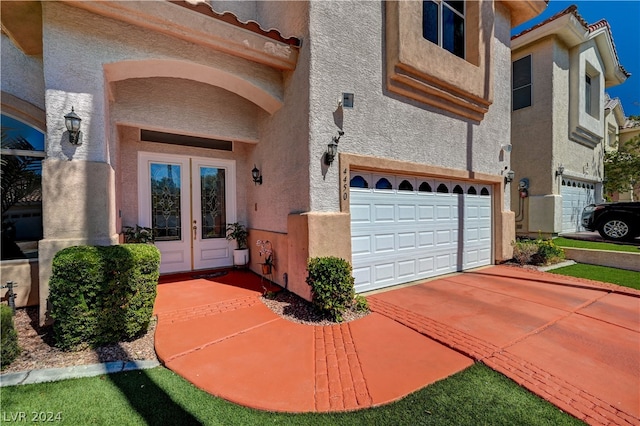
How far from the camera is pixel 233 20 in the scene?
498 cm

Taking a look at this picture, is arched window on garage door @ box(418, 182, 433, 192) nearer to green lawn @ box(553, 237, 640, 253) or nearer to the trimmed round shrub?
the trimmed round shrub

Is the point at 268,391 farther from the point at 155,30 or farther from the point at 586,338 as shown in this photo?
the point at 155,30

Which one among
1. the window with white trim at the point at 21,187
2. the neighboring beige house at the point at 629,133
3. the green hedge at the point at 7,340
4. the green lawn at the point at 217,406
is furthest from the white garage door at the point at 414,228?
the neighboring beige house at the point at 629,133

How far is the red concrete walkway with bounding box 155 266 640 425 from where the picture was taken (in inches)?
110

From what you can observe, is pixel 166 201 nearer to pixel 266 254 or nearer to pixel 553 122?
pixel 266 254

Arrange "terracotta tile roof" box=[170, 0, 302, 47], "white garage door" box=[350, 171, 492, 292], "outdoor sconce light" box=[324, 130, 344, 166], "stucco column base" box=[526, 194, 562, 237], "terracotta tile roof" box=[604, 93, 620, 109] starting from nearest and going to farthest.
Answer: "terracotta tile roof" box=[170, 0, 302, 47], "outdoor sconce light" box=[324, 130, 344, 166], "white garage door" box=[350, 171, 492, 292], "stucco column base" box=[526, 194, 562, 237], "terracotta tile roof" box=[604, 93, 620, 109]

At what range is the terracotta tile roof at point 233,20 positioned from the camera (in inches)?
183

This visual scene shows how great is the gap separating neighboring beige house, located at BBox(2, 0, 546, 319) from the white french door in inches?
1.4

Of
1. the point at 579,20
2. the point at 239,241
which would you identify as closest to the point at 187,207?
the point at 239,241

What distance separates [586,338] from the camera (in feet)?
12.8

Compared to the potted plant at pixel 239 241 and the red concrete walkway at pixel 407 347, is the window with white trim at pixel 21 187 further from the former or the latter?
the potted plant at pixel 239 241

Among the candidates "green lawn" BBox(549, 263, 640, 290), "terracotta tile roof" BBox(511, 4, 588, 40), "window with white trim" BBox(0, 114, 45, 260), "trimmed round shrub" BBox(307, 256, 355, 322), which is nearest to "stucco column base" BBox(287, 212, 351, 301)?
"trimmed round shrub" BBox(307, 256, 355, 322)

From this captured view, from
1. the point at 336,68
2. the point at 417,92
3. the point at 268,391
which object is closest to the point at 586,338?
the point at 268,391

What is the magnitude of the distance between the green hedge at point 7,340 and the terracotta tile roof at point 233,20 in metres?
5.15
